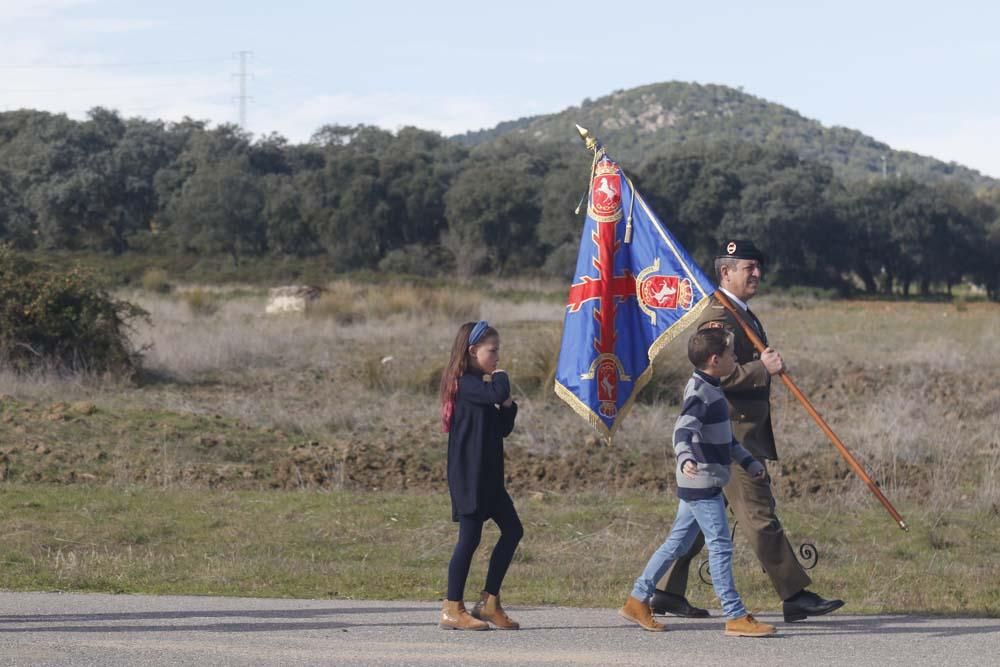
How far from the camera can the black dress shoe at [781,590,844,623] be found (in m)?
7.12

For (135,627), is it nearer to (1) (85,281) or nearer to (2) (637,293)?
(2) (637,293)

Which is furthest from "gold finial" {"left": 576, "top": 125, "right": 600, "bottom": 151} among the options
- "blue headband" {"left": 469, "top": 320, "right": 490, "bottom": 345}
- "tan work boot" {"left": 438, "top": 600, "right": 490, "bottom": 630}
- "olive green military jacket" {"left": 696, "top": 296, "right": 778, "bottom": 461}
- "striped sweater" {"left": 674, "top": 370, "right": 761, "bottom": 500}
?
"tan work boot" {"left": 438, "top": 600, "right": 490, "bottom": 630}

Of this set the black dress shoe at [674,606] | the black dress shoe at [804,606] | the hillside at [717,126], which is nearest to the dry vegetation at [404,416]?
the black dress shoe at [674,606]

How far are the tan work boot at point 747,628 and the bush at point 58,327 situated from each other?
15356 millimetres

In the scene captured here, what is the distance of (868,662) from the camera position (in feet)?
20.7

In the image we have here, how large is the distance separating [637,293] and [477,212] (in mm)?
53882

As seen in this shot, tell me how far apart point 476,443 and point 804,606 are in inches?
72.6

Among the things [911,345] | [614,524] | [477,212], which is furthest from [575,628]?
[477,212]

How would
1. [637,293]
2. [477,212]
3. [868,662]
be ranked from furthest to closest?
[477,212] → [637,293] → [868,662]

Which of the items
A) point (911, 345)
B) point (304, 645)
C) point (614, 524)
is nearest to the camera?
point (304, 645)

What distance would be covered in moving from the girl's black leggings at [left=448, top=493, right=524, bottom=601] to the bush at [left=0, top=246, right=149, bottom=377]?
14.4 m

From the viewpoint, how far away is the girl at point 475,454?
7078 millimetres

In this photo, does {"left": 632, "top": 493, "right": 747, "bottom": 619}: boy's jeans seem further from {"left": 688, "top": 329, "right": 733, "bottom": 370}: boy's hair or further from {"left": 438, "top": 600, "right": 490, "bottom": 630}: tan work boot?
{"left": 438, "top": 600, "right": 490, "bottom": 630}: tan work boot

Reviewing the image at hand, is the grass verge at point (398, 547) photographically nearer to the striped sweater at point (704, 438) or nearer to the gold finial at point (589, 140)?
the striped sweater at point (704, 438)
